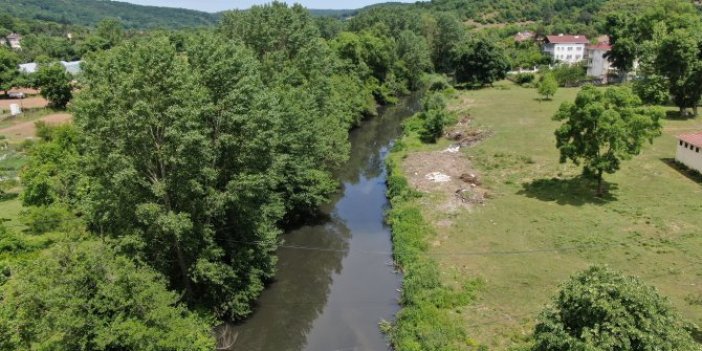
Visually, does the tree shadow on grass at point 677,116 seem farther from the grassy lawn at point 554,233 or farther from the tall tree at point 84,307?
the tall tree at point 84,307

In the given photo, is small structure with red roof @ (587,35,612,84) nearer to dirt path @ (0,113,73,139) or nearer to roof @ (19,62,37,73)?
dirt path @ (0,113,73,139)

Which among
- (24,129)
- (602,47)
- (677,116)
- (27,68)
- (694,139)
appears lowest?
(24,129)

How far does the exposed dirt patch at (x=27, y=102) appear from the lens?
2895 inches

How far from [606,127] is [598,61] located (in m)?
66.4

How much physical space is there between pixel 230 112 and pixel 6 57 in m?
77.2

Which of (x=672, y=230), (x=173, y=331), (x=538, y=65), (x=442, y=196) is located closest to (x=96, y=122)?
(x=173, y=331)

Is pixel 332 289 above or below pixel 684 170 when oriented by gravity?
below

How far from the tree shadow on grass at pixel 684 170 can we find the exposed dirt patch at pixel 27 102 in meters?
78.7

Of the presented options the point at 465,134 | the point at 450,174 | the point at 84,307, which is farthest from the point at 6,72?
the point at 84,307

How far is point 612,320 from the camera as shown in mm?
13234

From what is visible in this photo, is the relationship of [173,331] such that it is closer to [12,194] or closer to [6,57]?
[12,194]

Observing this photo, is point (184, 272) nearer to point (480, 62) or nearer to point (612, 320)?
point (612, 320)

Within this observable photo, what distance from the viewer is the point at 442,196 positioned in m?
35.3

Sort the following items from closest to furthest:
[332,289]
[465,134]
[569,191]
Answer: [332,289] → [569,191] → [465,134]
